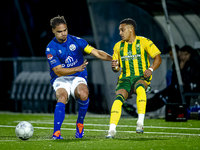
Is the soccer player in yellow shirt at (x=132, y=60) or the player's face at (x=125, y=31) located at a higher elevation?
the player's face at (x=125, y=31)

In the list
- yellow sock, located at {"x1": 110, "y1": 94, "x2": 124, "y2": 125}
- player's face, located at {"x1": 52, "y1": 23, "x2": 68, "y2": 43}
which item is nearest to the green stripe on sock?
yellow sock, located at {"x1": 110, "y1": 94, "x2": 124, "y2": 125}

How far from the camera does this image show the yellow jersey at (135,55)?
6762mm

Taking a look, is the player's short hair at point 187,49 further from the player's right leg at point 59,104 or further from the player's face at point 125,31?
the player's right leg at point 59,104

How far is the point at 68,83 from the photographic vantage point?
6.79 m

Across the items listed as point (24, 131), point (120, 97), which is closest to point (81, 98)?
point (120, 97)

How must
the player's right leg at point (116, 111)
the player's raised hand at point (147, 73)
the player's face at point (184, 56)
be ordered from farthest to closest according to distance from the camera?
the player's face at point (184, 56), the player's raised hand at point (147, 73), the player's right leg at point (116, 111)

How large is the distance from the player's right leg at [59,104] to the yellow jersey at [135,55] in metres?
0.90

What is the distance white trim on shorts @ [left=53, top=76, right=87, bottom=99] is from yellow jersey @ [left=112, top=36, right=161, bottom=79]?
2.11 feet

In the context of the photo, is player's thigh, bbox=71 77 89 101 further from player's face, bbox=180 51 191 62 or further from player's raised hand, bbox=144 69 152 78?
player's face, bbox=180 51 191 62

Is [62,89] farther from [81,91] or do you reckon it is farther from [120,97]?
[120,97]

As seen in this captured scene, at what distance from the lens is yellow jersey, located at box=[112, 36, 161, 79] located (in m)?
6.76

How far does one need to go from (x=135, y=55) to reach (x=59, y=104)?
1.38m

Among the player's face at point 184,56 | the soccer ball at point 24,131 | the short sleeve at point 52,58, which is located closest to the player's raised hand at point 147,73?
the short sleeve at point 52,58

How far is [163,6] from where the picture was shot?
11.7 metres
